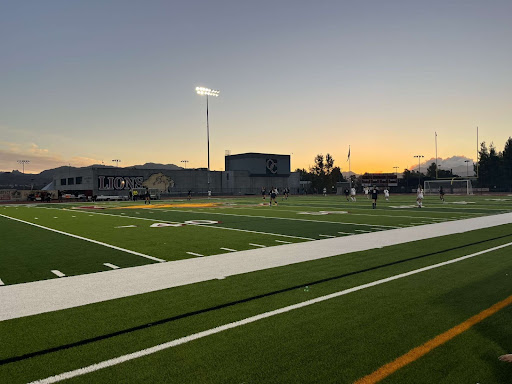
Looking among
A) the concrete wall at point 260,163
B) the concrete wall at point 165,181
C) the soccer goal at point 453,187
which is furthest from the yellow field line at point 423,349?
the concrete wall at point 260,163

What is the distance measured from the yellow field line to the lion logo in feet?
232

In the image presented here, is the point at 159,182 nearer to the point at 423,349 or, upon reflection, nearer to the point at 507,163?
the point at 423,349

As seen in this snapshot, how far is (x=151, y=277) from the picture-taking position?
7.77 metres

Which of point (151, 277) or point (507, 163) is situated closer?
point (151, 277)

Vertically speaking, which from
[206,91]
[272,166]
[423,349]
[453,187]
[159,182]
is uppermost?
[206,91]

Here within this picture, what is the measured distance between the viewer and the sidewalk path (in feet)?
Result: 20.3

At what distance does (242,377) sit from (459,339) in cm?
246

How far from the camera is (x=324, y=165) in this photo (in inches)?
5162

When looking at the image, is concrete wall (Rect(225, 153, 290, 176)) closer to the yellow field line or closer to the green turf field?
the green turf field

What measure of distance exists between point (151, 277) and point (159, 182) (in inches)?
2683

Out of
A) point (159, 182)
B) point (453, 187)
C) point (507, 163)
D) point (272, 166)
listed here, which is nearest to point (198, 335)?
point (159, 182)

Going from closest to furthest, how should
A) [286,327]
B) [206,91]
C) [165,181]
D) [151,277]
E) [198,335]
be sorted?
[198,335], [286,327], [151,277], [206,91], [165,181]

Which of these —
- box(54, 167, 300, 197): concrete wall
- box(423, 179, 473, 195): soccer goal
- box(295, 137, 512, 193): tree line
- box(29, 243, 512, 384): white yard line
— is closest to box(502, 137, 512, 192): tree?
box(295, 137, 512, 193): tree line

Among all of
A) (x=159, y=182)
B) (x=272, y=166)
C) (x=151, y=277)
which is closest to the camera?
(x=151, y=277)
